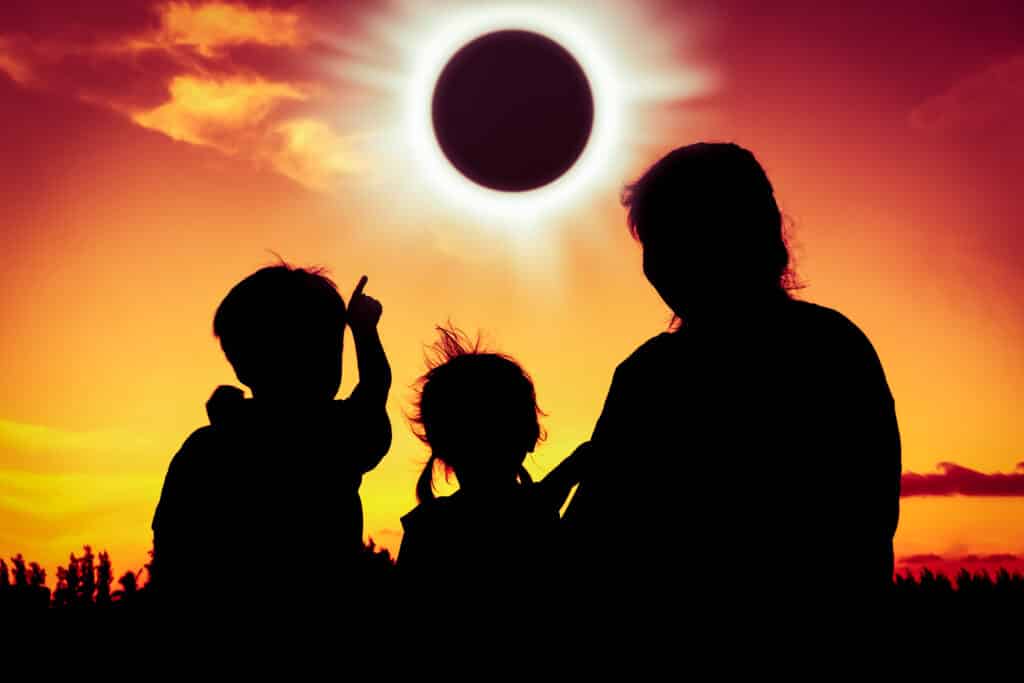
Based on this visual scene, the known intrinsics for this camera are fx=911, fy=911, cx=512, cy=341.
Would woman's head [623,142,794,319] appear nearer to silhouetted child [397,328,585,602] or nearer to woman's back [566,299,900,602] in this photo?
woman's back [566,299,900,602]

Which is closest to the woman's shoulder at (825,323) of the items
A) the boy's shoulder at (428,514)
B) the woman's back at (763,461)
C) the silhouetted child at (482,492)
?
the woman's back at (763,461)

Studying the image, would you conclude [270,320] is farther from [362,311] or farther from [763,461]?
[763,461]

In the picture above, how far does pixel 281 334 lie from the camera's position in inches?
165

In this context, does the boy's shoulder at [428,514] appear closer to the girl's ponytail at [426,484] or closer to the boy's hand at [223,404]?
the girl's ponytail at [426,484]

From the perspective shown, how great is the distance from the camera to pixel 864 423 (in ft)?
8.97

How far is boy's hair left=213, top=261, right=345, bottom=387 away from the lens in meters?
4.18

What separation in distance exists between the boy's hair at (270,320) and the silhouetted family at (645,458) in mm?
10

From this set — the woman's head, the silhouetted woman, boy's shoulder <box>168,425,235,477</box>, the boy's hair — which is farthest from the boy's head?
the woman's head

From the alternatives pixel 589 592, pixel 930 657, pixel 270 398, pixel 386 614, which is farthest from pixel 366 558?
pixel 930 657

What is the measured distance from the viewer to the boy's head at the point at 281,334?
4.19 metres

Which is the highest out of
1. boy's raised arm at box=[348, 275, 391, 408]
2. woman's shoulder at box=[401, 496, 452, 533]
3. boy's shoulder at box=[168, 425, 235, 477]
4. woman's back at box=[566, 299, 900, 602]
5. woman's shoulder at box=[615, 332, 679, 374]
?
boy's raised arm at box=[348, 275, 391, 408]

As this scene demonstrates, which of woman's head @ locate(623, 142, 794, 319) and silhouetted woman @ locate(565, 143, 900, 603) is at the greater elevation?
woman's head @ locate(623, 142, 794, 319)

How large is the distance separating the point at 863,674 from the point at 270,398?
9.10 ft

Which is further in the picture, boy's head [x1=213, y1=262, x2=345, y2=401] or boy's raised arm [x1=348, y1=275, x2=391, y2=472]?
boy's raised arm [x1=348, y1=275, x2=391, y2=472]
